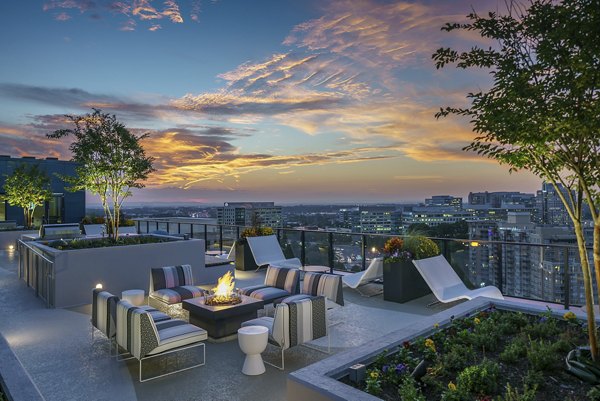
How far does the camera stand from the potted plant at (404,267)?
22.8 feet

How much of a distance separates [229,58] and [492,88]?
30.7ft

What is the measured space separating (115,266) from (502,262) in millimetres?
7140

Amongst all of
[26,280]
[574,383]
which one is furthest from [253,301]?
[26,280]

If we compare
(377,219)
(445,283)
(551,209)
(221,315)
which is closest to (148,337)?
(221,315)

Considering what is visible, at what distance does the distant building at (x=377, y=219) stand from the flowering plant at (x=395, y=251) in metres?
1.25

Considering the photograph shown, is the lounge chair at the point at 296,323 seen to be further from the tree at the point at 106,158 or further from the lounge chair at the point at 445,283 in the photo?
the tree at the point at 106,158

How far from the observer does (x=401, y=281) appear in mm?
6930

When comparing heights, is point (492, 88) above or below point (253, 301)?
above

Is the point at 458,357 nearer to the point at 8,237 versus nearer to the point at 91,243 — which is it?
the point at 91,243

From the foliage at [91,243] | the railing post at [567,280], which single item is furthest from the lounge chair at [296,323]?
the foliage at [91,243]

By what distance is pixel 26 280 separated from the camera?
8.76 metres

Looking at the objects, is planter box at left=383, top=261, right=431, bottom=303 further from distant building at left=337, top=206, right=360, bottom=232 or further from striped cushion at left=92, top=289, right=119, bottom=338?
striped cushion at left=92, top=289, right=119, bottom=338

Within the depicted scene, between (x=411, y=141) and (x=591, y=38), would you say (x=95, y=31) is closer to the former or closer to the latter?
(x=411, y=141)

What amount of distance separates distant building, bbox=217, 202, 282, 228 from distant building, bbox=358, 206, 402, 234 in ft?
8.62
